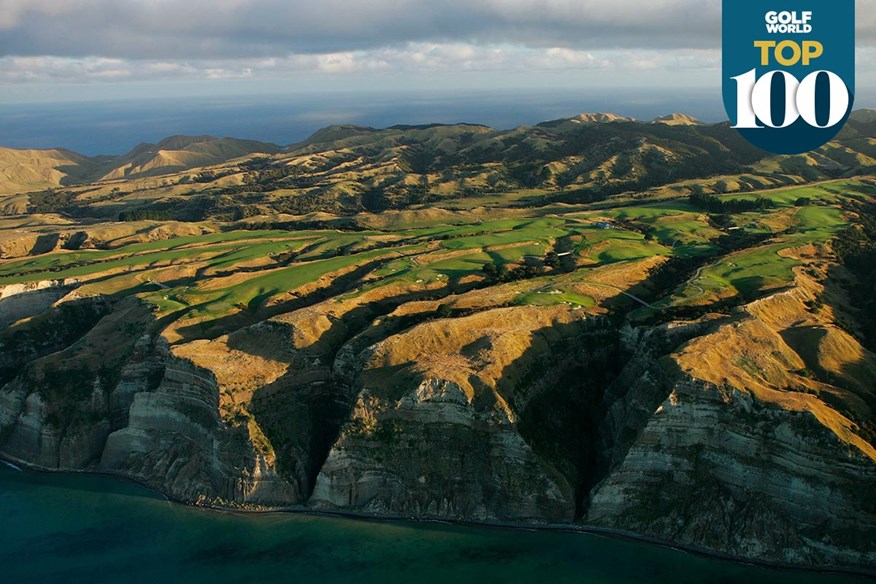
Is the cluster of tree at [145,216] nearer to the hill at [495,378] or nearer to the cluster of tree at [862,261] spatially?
the hill at [495,378]

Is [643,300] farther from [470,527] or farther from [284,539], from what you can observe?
[284,539]

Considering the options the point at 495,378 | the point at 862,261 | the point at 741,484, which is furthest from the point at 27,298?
the point at 862,261

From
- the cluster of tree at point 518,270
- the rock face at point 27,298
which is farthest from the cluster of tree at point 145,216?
the cluster of tree at point 518,270

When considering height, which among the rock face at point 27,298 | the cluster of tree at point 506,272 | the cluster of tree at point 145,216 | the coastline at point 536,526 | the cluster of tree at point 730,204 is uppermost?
the cluster of tree at point 145,216

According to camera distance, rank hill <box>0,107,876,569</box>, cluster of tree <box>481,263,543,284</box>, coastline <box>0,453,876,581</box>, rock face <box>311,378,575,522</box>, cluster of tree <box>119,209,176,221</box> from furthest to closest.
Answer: cluster of tree <box>119,209,176,221</box> < cluster of tree <box>481,263,543,284</box> < rock face <box>311,378,575,522</box> < hill <box>0,107,876,569</box> < coastline <box>0,453,876,581</box>

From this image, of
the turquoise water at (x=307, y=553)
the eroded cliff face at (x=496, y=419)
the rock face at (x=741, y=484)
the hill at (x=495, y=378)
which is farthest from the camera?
the hill at (x=495, y=378)

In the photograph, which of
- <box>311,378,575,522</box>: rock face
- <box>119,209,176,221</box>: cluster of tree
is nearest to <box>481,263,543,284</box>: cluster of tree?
<box>311,378,575,522</box>: rock face

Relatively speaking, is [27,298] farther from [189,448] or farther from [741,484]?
[741,484]

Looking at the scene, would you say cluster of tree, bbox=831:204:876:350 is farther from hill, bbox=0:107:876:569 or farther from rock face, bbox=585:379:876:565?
rock face, bbox=585:379:876:565
